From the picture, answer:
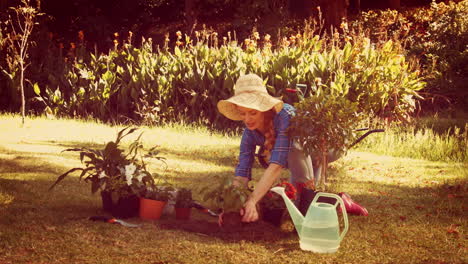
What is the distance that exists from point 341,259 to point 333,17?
36.8 feet

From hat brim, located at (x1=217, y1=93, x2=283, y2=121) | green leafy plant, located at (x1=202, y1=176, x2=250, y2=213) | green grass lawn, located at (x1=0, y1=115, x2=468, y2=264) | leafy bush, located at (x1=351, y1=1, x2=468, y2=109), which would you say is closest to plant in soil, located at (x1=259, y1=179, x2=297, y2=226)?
green grass lawn, located at (x1=0, y1=115, x2=468, y2=264)

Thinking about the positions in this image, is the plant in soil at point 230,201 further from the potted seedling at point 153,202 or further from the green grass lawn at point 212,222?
the potted seedling at point 153,202

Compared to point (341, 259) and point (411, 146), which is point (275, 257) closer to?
point (341, 259)

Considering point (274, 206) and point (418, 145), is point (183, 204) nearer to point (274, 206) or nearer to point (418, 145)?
point (274, 206)

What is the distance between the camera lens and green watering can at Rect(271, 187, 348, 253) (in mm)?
4062

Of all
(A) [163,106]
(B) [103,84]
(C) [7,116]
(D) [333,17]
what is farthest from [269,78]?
(D) [333,17]

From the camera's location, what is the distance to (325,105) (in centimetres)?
454

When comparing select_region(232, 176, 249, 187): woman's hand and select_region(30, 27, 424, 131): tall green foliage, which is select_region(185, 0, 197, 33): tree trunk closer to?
select_region(30, 27, 424, 131): tall green foliage

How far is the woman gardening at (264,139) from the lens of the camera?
4395 mm

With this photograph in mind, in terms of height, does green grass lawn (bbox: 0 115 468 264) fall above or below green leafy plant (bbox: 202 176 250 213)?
below

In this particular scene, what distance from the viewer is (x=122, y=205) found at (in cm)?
470

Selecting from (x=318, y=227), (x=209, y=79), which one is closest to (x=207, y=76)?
(x=209, y=79)

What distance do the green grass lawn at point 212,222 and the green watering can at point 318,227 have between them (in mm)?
68

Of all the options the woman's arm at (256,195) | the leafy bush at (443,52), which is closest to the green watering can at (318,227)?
the woman's arm at (256,195)
